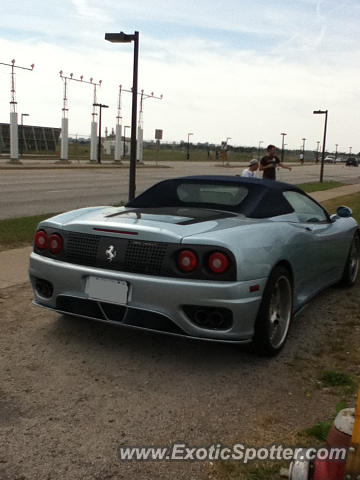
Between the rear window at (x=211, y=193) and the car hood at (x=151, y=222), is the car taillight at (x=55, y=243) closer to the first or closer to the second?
the car hood at (x=151, y=222)

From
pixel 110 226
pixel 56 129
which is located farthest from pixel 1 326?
pixel 56 129

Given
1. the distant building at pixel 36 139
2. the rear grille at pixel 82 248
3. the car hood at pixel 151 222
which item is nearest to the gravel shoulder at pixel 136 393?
the rear grille at pixel 82 248

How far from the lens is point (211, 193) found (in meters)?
4.91

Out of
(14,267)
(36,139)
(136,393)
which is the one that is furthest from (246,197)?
(36,139)

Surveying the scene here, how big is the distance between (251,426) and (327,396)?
2.17 ft

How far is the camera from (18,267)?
6664 mm

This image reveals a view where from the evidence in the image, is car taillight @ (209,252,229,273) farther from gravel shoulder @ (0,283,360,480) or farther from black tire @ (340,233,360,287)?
black tire @ (340,233,360,287)

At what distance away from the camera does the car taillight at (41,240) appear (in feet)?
13.9

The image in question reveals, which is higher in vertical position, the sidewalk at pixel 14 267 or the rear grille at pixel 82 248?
the rear grille at pixel 82 248

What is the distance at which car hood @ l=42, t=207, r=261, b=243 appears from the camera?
378cm

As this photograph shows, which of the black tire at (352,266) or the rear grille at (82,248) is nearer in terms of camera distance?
the rear grille at (82,248)

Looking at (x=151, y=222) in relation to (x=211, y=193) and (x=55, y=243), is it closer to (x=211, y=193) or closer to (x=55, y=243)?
(x=55, y=243)

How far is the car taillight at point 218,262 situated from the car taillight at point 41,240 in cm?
135

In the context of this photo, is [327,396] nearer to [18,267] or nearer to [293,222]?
[293,222]
